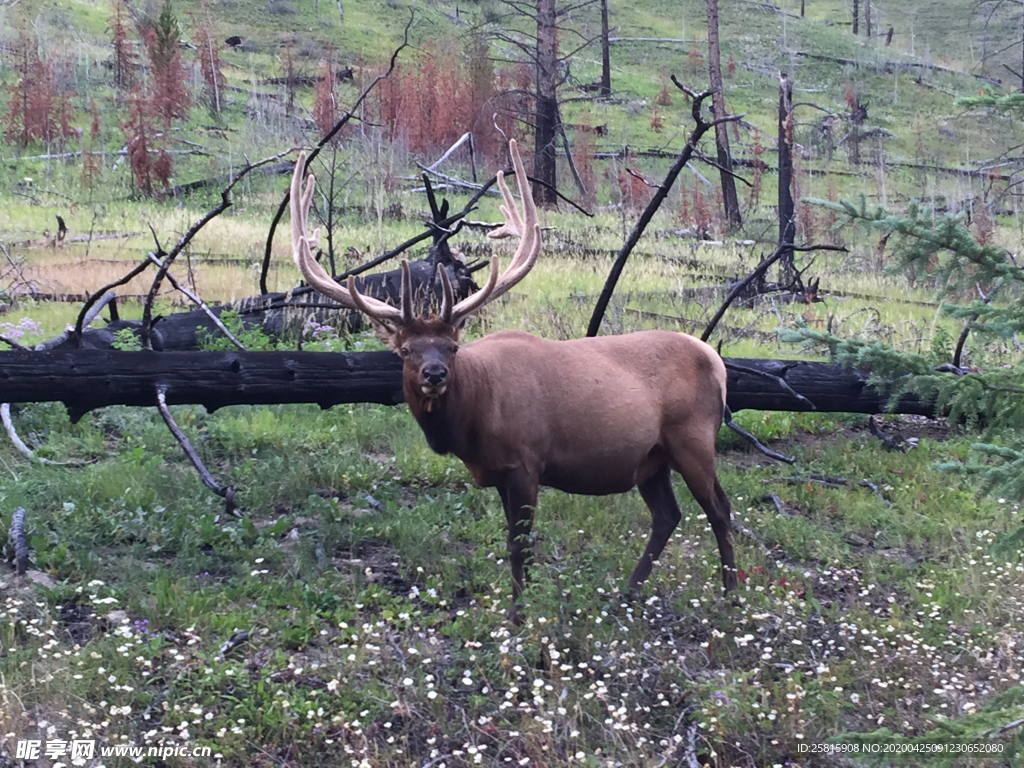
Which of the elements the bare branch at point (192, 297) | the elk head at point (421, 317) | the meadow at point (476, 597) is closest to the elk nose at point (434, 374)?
the elk head at point (421, 317)

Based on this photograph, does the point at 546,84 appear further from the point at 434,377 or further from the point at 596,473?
the point at 434,377

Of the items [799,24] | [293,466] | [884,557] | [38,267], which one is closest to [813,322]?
[884,557]

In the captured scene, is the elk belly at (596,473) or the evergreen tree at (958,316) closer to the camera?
the evergreen tree at (958,316)

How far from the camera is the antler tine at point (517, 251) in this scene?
5559 millimetres

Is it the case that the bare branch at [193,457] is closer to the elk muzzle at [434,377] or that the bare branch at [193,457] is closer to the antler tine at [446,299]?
the elk muzzle at [434,377]

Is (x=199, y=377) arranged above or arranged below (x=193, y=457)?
above

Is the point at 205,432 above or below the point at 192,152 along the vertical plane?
below

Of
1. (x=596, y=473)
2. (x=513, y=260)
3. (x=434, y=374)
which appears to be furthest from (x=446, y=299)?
(x=596, y=473)

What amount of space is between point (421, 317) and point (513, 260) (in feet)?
2.67

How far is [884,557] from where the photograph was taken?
255 inches

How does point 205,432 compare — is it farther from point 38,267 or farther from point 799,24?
point 799,24

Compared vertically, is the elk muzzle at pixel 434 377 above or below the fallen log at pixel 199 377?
above

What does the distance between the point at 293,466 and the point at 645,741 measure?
3.90 meters

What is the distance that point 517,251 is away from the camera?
6.05 metres
